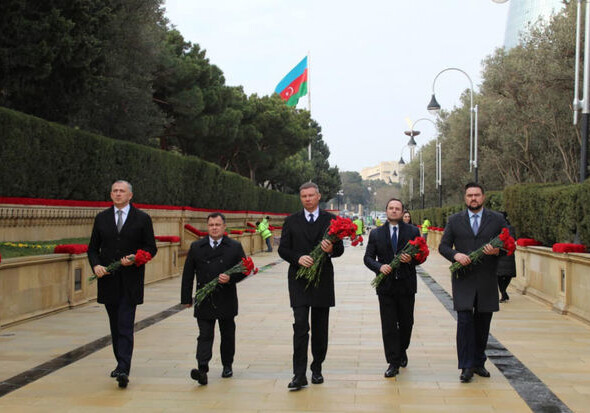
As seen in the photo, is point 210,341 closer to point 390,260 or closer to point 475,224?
point 390,260

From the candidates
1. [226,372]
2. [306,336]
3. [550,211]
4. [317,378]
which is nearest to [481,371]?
[317,378]

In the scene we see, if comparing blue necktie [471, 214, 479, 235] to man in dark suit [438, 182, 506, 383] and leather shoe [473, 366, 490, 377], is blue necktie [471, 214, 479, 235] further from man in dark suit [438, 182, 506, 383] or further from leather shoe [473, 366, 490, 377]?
leather shoe [473, 366, 490, 377]

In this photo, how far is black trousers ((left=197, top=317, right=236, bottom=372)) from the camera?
6.96m

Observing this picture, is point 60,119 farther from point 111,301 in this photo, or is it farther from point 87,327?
point 111,301

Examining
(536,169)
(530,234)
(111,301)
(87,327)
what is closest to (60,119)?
(87,327)

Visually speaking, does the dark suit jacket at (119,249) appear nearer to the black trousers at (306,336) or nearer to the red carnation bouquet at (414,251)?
the black trousers at (306,336)

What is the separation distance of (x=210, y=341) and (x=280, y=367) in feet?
3.63

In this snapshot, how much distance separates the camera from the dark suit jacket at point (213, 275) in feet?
23.4

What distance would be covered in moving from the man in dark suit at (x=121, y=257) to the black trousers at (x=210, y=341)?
0.64 m

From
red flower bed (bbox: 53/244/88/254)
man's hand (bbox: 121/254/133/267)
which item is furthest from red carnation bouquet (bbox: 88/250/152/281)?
red flower bed (bbox: 53/244/88/254)

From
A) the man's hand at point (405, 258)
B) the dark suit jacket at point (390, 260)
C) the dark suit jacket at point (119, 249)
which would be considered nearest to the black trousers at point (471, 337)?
the dark suit jacket at point (390, 260)

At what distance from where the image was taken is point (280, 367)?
7855 mm

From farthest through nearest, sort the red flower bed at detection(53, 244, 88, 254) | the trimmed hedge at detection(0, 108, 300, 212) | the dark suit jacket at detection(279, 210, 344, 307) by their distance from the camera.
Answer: the trimmed hedge at detection(0, 108, 300, 212) → the red flower bed at detection(53, 244, 88, 254) → the dark suit jacket at detection(279, 210, 344, 307)

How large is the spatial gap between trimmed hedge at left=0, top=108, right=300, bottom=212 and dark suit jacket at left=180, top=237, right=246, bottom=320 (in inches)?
382
